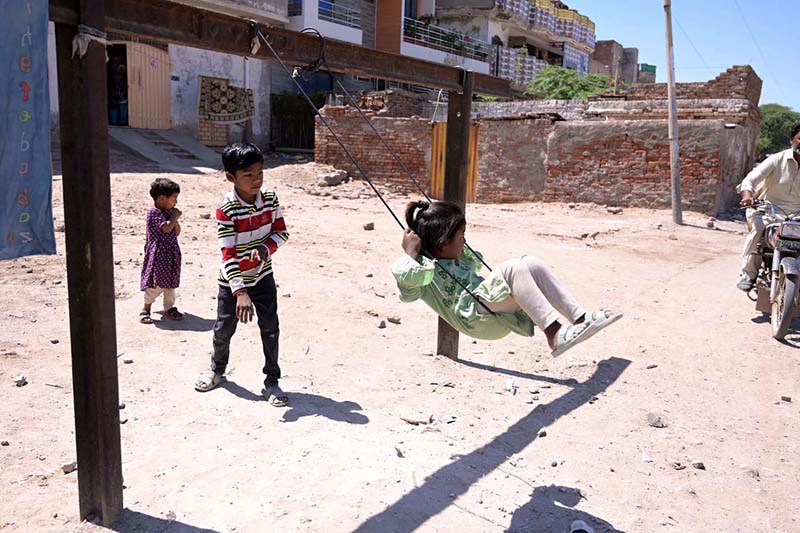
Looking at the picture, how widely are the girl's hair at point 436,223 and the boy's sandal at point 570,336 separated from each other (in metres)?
0.79

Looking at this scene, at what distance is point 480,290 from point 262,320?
4.81 feet

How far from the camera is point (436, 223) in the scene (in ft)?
11.9

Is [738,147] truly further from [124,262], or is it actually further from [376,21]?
[376,21]

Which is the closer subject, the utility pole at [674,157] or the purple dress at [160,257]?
the purple dress at [160,257]

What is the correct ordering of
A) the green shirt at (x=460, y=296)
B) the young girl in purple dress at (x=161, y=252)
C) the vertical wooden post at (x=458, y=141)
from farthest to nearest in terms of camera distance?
the young girl in purple dress at (x=161, y=252) < the vertical wooden post at (x=458, y=141) < the green shirt at (x=460, y=296)

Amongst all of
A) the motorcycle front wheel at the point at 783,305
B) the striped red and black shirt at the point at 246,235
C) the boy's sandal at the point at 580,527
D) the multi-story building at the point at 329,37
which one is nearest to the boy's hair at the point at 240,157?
the striped red and black shirt at the point at 246,235

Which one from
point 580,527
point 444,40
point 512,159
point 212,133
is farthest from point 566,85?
point 580,527

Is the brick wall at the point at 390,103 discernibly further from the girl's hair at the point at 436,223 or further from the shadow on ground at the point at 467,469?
the girl's hair at the point at 436,223

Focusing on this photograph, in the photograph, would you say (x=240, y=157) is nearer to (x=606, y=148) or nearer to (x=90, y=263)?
(x=90, y=263)

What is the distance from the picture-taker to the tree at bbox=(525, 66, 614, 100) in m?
29.1

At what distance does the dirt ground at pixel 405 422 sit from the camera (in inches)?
122

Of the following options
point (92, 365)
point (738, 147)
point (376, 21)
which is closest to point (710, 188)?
point (738, 147)

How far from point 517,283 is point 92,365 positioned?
198 cm

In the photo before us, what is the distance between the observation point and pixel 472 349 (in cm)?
564
